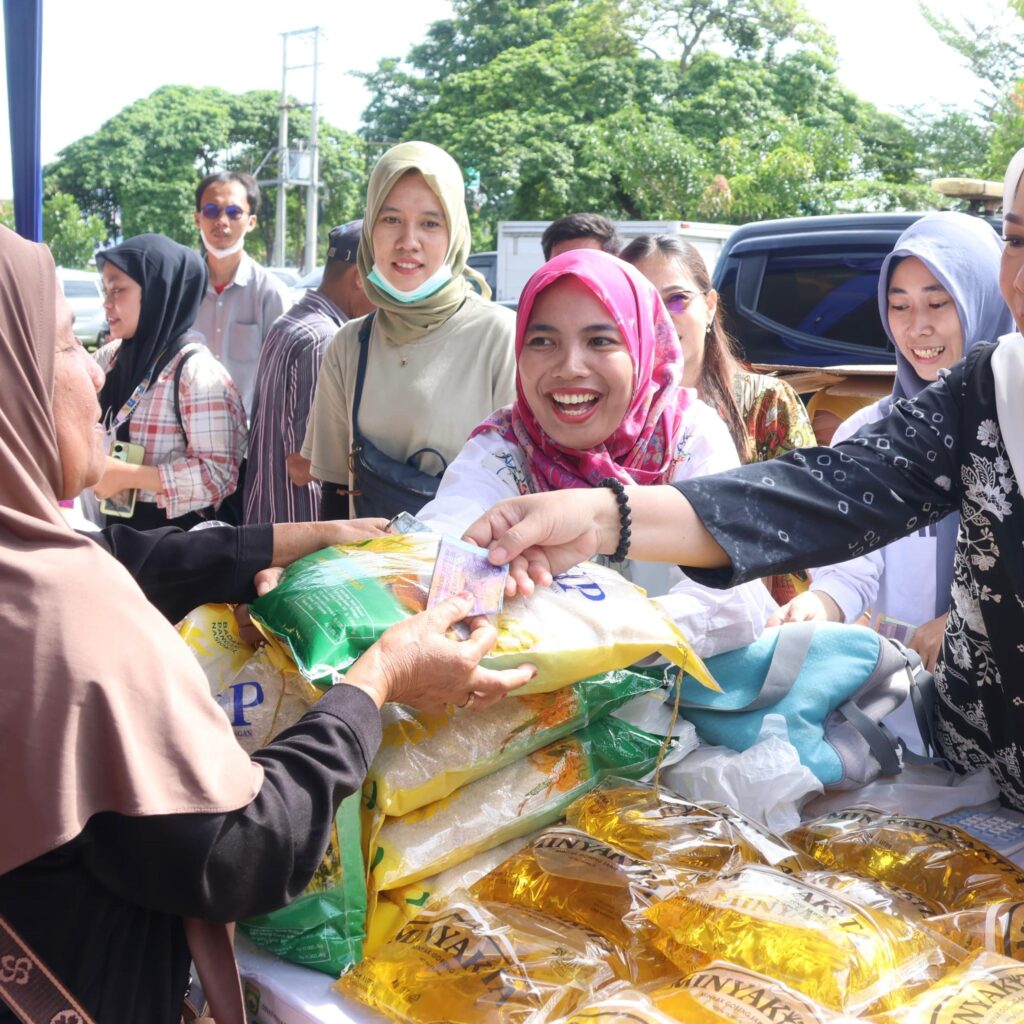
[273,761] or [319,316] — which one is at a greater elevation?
[319,316]

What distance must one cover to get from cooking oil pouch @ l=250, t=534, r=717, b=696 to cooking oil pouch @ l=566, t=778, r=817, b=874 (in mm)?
186

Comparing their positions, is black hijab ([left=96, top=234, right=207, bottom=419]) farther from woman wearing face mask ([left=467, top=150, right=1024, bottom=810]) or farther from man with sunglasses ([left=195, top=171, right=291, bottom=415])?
woman wearing face mask ([left=467, top=150, right=1024, bottom=810])

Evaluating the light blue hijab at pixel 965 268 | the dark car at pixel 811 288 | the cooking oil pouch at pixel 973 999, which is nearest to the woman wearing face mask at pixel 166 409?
the light blue hijab at pixel 965 268

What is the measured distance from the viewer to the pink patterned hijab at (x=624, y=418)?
83.7 inches

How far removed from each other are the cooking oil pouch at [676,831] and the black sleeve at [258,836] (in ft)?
1.28

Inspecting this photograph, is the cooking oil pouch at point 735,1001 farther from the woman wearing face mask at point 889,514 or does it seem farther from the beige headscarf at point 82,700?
the woman wearing face mask at point 889,514

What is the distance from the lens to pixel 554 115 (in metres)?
28.7

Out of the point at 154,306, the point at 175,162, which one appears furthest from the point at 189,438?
the point at 175,162

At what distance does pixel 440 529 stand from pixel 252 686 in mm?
479

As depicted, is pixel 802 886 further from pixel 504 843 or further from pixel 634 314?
pixel 634 314

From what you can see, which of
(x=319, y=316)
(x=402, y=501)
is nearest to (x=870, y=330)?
(x=319, y=316)

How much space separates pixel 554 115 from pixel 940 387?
94.0 feet

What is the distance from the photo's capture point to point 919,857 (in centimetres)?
152

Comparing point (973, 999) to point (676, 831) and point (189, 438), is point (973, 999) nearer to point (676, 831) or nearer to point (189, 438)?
point (676, 831)
